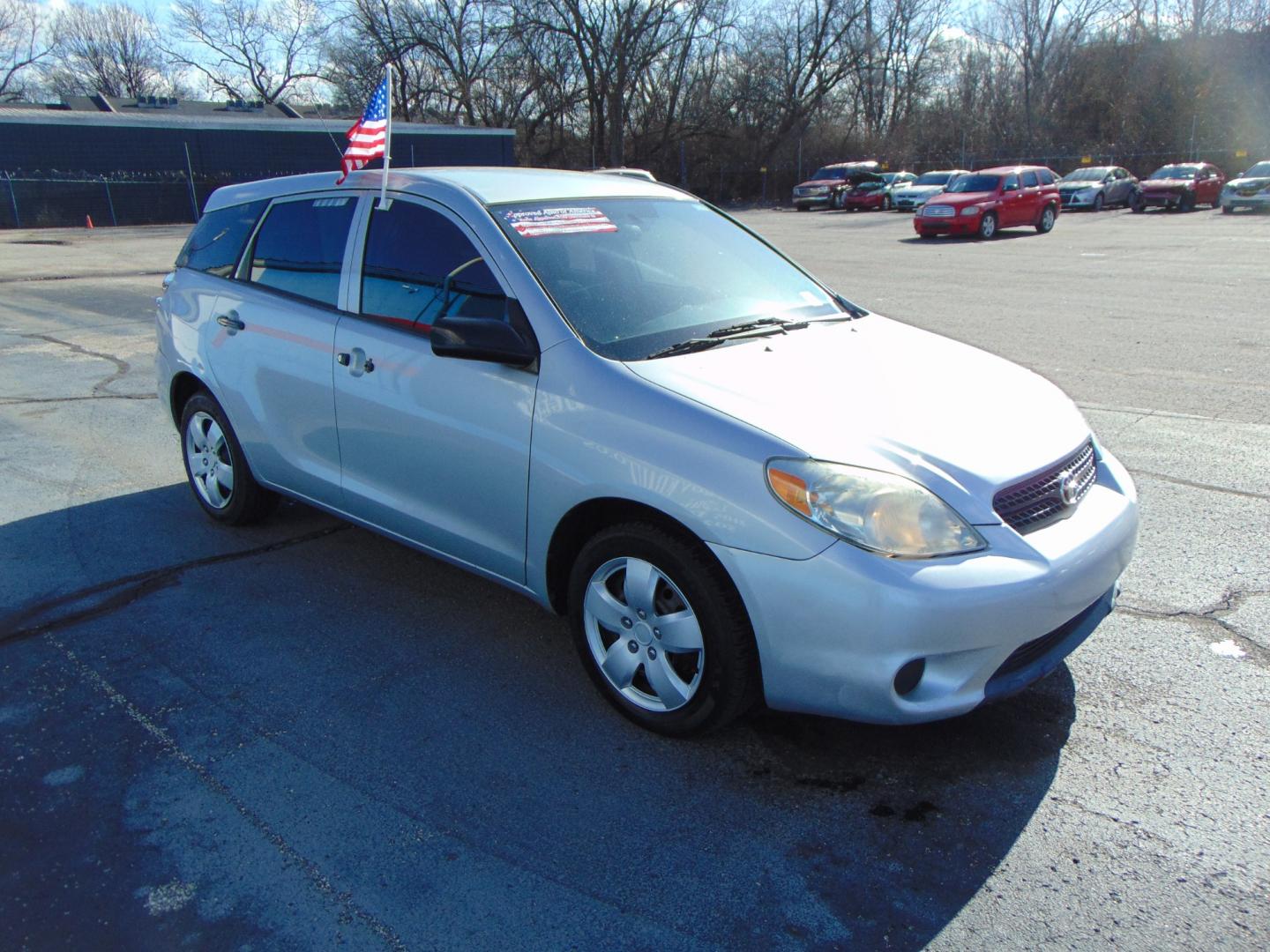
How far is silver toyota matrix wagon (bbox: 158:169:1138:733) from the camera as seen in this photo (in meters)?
2.82

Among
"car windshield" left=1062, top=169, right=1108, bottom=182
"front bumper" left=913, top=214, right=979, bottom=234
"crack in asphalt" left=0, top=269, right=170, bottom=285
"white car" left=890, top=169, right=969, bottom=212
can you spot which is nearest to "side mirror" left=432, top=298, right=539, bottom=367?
"crack in asphalt" left=0, top=269, right=170, bottom=285

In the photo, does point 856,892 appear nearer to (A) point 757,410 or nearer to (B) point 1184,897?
(B) point 1184,897

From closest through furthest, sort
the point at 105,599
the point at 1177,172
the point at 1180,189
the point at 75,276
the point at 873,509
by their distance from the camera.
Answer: the point at 873,509 < the point at 105,599 < the point at 75,276 < the point at 1180,189 < the point at 1177,172

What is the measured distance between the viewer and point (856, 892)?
2.60m

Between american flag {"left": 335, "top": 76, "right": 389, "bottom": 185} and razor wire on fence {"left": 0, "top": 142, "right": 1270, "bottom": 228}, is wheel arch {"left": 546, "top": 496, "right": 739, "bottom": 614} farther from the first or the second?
razor wire on fence {"left": 0, "top": 142, "right": 1270, "bottom": 228}

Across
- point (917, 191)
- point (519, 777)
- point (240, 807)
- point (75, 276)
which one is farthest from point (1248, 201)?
point (240, 807)

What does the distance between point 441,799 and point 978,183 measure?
1019 inches

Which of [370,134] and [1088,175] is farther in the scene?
[1088,175]

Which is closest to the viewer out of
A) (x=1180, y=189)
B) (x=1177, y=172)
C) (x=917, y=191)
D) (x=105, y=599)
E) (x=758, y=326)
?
(x=758, y=326)

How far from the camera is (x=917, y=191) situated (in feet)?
127

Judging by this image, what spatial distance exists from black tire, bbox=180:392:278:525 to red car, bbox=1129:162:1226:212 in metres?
36.3

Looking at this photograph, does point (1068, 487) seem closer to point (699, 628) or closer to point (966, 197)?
point (699, 628)

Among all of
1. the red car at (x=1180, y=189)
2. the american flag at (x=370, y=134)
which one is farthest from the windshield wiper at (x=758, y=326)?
the red car at (x=1180, y=189)

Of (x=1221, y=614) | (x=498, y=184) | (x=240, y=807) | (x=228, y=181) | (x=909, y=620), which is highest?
(x=228, y=181)
